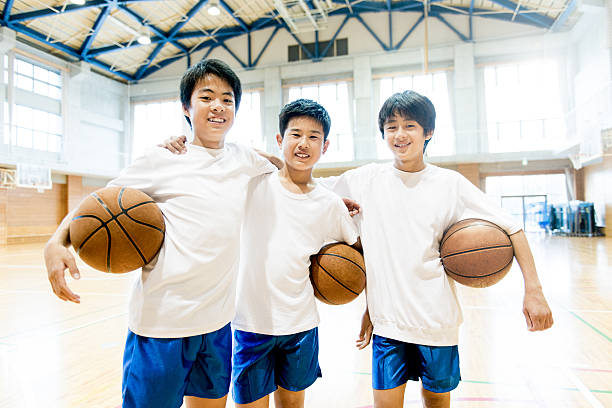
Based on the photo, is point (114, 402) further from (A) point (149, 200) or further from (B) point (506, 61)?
(B) point (506, 61)

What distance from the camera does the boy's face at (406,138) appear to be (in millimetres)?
1640

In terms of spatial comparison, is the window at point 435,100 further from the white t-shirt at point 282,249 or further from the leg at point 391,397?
the leg at point 391,397

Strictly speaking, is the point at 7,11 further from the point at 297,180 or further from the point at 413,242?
the point at 413,242

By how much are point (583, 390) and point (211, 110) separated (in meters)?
2.44

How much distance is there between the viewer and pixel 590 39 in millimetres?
12328

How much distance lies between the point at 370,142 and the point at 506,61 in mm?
5541

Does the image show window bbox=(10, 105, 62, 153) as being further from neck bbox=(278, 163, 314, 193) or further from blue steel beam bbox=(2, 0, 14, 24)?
neck bbox=(278, 163, 314, 193)

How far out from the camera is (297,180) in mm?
1720

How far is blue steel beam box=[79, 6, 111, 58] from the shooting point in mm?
12891

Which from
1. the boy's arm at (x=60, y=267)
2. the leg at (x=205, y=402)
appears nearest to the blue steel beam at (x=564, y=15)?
the leg at (x=205, y=402)

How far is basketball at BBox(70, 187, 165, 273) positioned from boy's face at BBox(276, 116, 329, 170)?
1.90ft

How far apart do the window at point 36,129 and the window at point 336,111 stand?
870 cm

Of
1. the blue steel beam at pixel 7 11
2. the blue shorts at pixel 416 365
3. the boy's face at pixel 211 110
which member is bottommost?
the blue shorts at pixel 416 365

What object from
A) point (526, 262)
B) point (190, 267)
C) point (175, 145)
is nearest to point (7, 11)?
point (175, 145)
